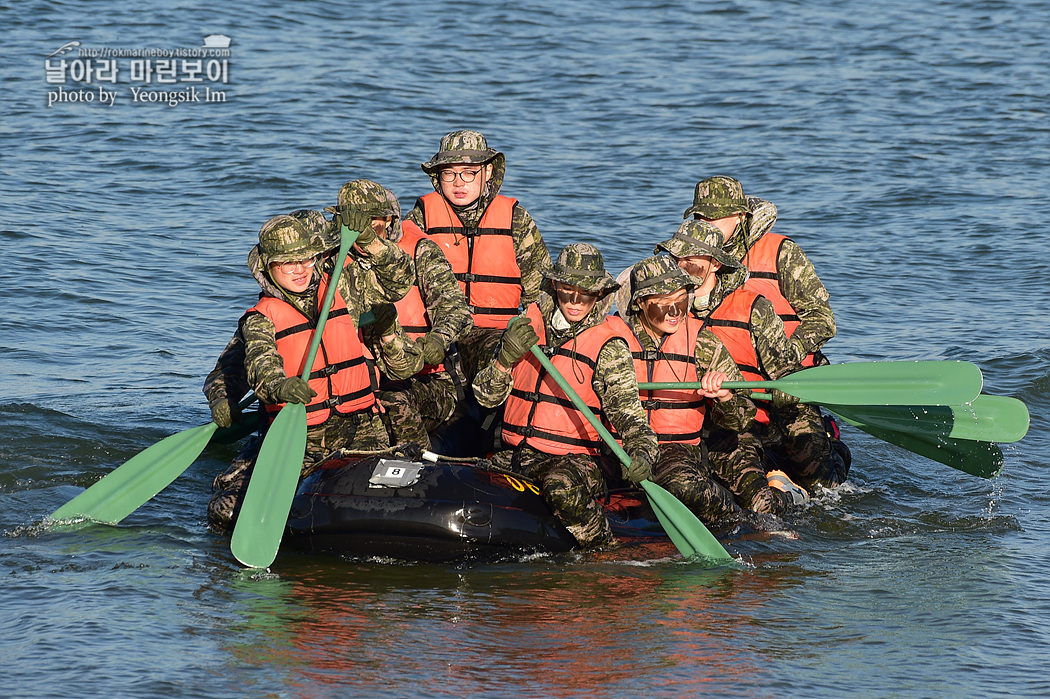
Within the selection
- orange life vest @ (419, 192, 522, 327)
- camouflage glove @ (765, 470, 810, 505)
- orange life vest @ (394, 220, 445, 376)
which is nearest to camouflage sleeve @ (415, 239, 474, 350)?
orange life vest @ (394, 220, 445, 376)

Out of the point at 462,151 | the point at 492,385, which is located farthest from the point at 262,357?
the point at 462,151

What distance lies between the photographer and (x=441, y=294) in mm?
6965

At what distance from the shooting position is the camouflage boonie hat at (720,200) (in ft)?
22.5

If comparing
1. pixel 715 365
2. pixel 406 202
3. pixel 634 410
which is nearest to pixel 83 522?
pixel 634 410

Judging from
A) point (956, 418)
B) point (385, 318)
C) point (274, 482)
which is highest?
point (385, 318)

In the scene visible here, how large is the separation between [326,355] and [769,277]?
2.59 meters

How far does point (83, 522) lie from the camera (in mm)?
6570

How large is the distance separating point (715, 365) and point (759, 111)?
38.8 ft

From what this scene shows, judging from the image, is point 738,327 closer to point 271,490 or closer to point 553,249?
point 271,490

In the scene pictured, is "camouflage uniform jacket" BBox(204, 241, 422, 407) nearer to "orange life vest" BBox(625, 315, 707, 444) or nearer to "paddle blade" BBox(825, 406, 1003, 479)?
"orange life vest" BBox(625, 315, 707, 444)

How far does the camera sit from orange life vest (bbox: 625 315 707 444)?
21.1ft

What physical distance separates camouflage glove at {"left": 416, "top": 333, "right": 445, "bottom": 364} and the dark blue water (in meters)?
1.11

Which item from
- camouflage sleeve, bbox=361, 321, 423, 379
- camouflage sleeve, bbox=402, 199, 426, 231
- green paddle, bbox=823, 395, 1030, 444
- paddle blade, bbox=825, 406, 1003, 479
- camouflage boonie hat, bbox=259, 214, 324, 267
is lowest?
paddle blade, bbox=825, 406, 1003, 479

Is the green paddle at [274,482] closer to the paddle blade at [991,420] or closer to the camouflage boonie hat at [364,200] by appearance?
the camouflage boonie hat at [364,200]
